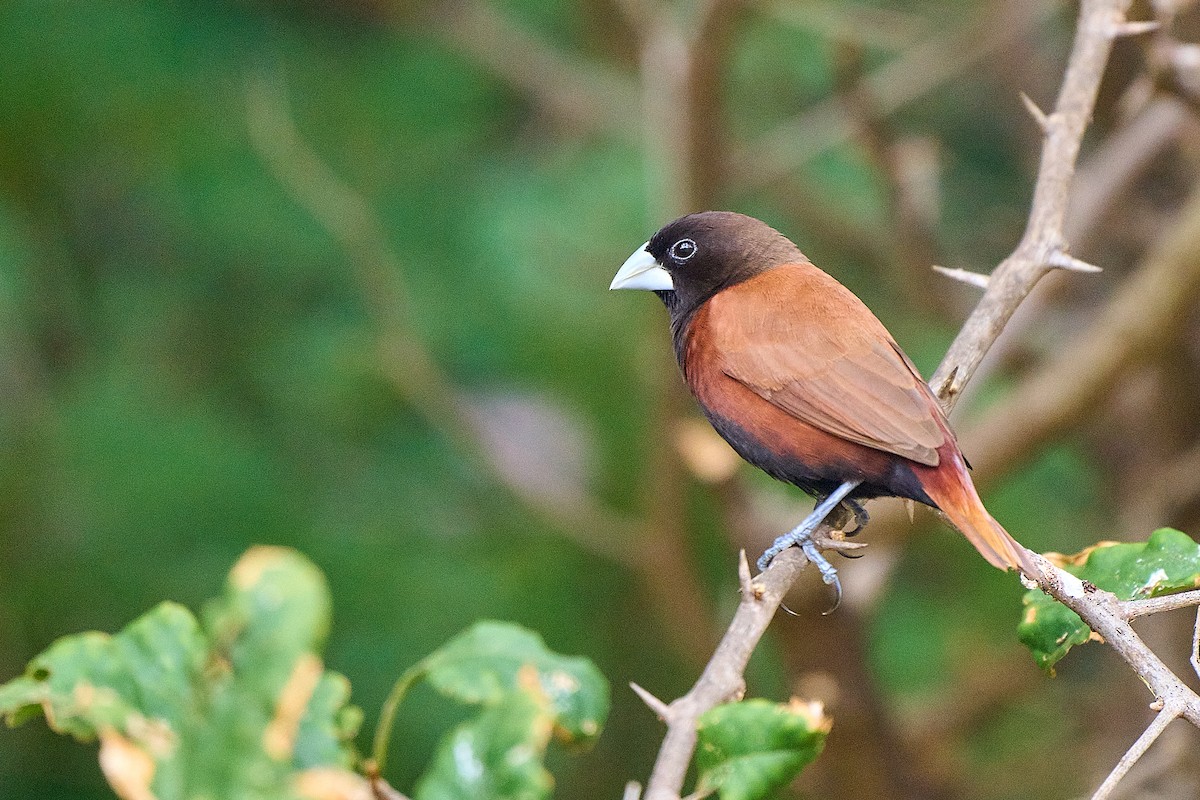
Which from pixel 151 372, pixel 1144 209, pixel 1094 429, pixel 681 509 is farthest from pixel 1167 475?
pixel 151 372

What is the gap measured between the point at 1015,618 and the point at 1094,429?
0.80 m

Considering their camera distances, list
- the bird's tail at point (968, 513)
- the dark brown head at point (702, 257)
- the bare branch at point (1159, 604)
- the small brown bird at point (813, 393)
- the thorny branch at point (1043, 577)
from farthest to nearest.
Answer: the dark brown head at point (702, 257) < the small brown bird at point (813, 393) < the bird's tail at point (968, 513) < the bare branch at point (1159, 604) < the thorny branch at point (1043, 577)

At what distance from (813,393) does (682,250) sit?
701mm

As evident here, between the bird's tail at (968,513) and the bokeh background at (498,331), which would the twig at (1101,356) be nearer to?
the bokeh background at (498,331)

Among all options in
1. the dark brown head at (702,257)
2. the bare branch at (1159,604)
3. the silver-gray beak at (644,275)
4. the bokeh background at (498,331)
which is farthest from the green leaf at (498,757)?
the bokeh background at (498,331)

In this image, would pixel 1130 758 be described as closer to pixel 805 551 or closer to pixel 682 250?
pixel 805 551

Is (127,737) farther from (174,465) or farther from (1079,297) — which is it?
(1079,297)

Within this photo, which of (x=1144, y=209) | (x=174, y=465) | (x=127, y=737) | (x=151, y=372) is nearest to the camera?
(x=127, y=737)

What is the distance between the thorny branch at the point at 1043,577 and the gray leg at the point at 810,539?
6 centimetres

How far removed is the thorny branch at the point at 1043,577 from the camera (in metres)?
1.53

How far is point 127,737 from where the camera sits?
1298 millimetres

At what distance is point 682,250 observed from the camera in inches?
130

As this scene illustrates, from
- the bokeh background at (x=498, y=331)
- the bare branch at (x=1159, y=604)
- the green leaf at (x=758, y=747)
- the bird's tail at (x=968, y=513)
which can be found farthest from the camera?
the bokeh background at (x=498, y=331)

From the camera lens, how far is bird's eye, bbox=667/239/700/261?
329 centimetres
